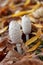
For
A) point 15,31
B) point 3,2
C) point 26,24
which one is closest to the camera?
point 15,31

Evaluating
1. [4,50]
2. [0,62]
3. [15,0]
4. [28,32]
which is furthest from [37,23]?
[15,0]

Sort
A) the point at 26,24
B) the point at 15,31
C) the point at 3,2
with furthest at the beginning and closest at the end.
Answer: the point at 3,2, the point at 26,24, the point at 15,31

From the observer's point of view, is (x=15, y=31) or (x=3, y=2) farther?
(x=3, y=2)

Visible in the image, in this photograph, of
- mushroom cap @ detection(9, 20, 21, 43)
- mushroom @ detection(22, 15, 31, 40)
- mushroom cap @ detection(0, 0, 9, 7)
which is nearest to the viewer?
mushroom cap @ detection(9, 20, 21, 43)

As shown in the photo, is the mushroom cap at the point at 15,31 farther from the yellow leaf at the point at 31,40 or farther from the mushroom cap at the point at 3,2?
the mushroom cap at the point at 3,2

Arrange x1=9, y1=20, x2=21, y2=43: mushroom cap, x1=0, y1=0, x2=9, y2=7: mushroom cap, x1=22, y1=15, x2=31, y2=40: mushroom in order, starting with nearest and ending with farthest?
x1=9, y1=20, x2=21, y2=43: mushroom cap < x1=22, y1=15, x2=31, y2=40: mushroom < x1=0, y1=0, x2=9, y2=7: mushroom cap

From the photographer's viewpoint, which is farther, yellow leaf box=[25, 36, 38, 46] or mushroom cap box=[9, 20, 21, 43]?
yellow leaf box=[25, 36, 38, 46]

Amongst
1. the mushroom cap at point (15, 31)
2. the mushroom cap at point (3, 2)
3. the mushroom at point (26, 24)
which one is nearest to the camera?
the mushroom cap at point (15, 31)

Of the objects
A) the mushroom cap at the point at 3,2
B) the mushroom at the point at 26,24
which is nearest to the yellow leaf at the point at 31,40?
the mushroom at the point at 26,24

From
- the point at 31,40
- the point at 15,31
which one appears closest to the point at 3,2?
the point at 31,40

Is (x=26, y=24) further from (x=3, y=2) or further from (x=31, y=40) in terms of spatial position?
(x=3, y=2)

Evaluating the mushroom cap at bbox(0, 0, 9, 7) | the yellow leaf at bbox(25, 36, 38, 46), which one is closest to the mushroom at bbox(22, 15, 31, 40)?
the yellow leaf at bbox(25, 36, 38, 46)

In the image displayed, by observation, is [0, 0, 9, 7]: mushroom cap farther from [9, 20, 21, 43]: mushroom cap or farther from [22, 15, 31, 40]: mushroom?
[9, 20, 21, 43]: mushroom cap
